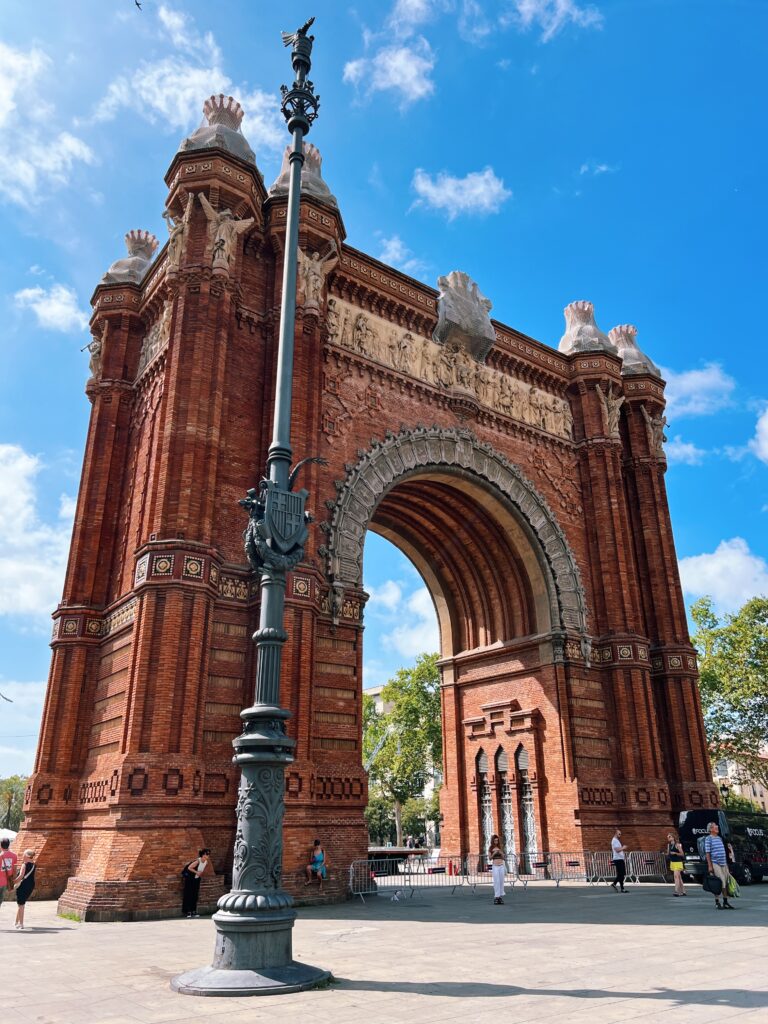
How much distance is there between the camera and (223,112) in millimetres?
21531

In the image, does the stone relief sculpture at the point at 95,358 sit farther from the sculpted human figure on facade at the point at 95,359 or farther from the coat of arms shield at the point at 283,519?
the coat of arms shield at the point at 283,519

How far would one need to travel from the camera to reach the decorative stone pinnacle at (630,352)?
29.7 m

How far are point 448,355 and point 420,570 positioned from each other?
27.4 feet

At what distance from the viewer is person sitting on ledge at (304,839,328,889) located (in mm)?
15562

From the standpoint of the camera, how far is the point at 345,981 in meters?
7.77

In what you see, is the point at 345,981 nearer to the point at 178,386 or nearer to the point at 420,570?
the point at 178,386

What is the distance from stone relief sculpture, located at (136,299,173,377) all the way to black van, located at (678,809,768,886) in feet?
63.1

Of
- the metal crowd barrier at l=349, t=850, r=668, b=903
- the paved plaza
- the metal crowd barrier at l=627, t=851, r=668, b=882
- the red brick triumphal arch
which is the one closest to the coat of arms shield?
the paved plaza

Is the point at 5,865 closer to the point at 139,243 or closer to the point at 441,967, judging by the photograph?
the point at 441,967

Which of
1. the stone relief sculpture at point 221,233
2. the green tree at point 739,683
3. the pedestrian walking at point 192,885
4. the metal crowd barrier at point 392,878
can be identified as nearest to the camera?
the pedestrian walking at point 192,885

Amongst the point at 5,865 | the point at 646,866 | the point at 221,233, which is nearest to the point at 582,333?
the point at 221,233

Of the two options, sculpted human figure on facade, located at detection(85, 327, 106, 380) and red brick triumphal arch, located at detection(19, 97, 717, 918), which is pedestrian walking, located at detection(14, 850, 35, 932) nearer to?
red brick triumphal arch, located at detection(19, 97, 717, 918)

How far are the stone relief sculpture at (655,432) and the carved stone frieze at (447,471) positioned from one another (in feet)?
20.0

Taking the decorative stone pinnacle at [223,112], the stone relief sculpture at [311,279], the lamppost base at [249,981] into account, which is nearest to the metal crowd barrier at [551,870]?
the lamppost base at [249,981]
